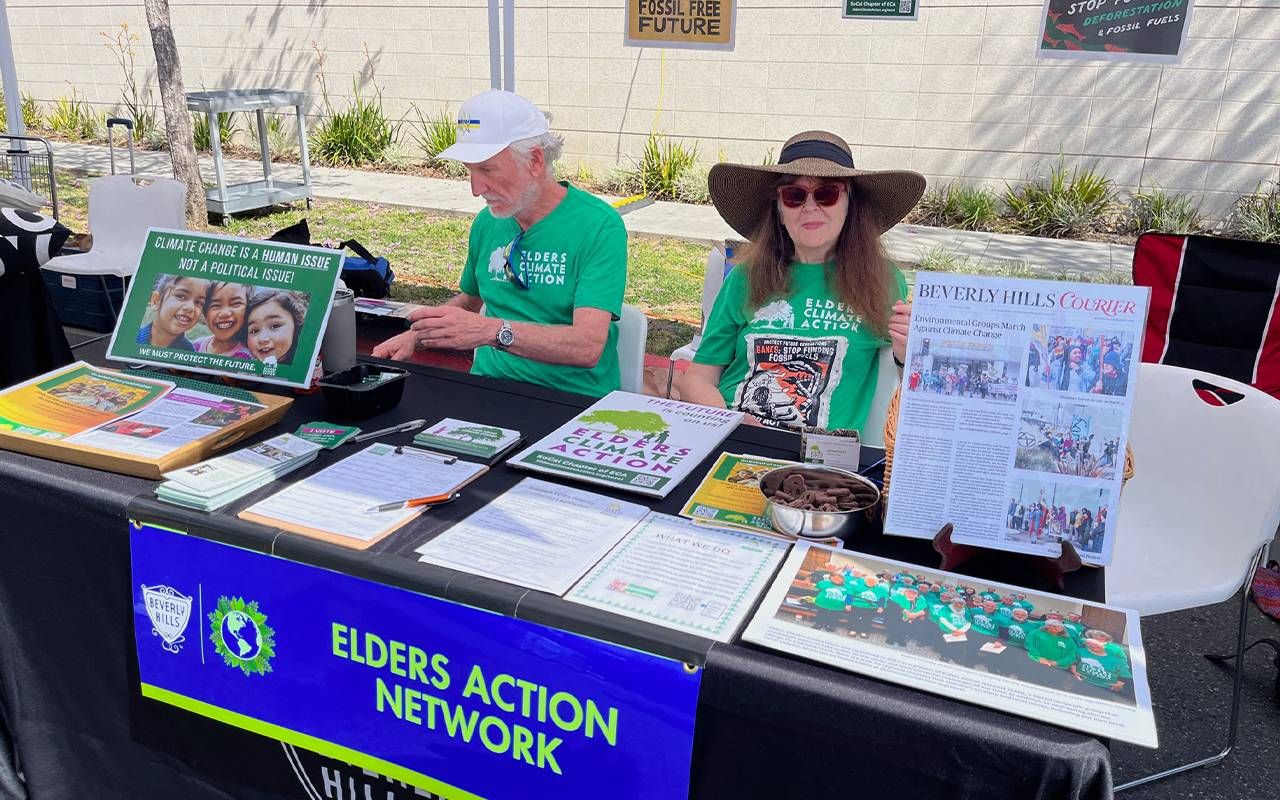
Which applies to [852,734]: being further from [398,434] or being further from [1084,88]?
[1084,88]

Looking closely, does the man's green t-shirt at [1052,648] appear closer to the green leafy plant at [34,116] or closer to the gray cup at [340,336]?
the gray cup at [340,336]

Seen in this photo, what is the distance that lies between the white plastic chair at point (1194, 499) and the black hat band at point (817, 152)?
3.02 ft

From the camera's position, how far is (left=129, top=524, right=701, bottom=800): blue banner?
1297 millimetres

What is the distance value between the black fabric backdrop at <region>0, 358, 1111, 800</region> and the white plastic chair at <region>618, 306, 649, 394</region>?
571 millimetres

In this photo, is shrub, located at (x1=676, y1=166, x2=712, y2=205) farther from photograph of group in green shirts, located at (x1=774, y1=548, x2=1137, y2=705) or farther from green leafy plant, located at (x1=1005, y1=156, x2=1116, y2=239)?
photograph of group in green shirts, located at (x1=774, y1=548, x2=1137, y2=705)

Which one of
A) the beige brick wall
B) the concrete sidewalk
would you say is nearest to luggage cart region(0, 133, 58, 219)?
the concrete sidewalk

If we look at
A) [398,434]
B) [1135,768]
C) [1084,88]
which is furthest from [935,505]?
[1084,88]

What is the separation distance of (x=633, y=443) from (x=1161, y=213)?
702 centimetres

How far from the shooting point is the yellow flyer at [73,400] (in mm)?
1839

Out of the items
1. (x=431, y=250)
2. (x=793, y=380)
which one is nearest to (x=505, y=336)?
(x=793, y=380)

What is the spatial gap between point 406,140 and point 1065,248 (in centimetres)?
651

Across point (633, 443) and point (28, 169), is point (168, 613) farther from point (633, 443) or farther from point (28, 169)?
point (28, 169)

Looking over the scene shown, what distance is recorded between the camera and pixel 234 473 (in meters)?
1.67

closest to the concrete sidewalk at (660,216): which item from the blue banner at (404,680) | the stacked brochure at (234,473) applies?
the stacked brochure at (234,473)
